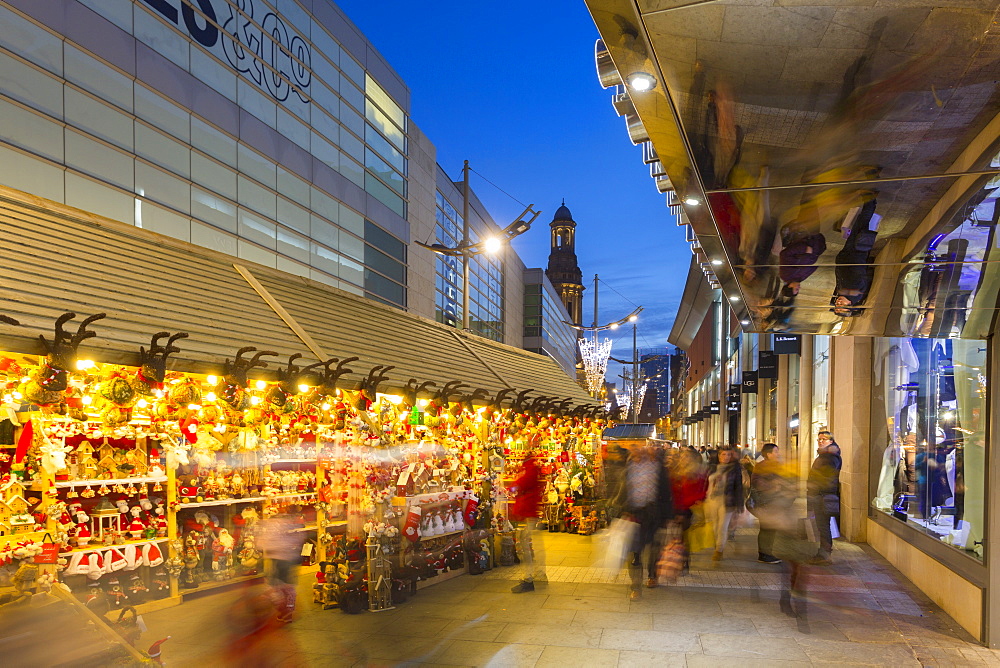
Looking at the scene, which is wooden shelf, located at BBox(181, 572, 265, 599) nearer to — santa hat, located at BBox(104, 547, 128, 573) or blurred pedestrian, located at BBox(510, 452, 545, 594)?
santa hat, located at BBox(104, 547, 128, 573)

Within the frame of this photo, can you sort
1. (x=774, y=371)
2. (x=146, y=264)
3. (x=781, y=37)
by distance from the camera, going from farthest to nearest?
(x=774, y=371), (x=146, y=264), (x=781, y=37)

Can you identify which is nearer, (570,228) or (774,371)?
(774,371)

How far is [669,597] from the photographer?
9336 millimetres

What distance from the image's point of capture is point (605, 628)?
26.1 ft

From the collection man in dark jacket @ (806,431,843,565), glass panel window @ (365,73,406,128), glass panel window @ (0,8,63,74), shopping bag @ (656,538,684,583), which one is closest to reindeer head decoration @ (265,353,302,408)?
shopping bag @ (656,538,684,583)

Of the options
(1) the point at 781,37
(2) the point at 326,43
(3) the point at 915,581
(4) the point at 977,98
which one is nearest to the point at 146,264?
(1) the point at 781,37

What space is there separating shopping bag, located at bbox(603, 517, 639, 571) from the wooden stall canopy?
3574mm

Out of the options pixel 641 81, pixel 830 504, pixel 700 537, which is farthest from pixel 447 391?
pixel 641 81

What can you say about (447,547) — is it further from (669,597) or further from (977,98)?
(977,98)

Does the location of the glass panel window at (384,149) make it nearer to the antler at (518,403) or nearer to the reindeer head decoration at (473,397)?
the antler at (518,403)

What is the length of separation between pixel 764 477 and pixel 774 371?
563 inches

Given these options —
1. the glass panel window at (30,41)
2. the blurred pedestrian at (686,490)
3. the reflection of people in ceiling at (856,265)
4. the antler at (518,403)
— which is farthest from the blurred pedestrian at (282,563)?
the glass panel window at (30,41)

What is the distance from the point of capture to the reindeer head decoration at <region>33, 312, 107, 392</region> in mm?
5141

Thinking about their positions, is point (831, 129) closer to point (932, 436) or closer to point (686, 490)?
point (932, 436)
